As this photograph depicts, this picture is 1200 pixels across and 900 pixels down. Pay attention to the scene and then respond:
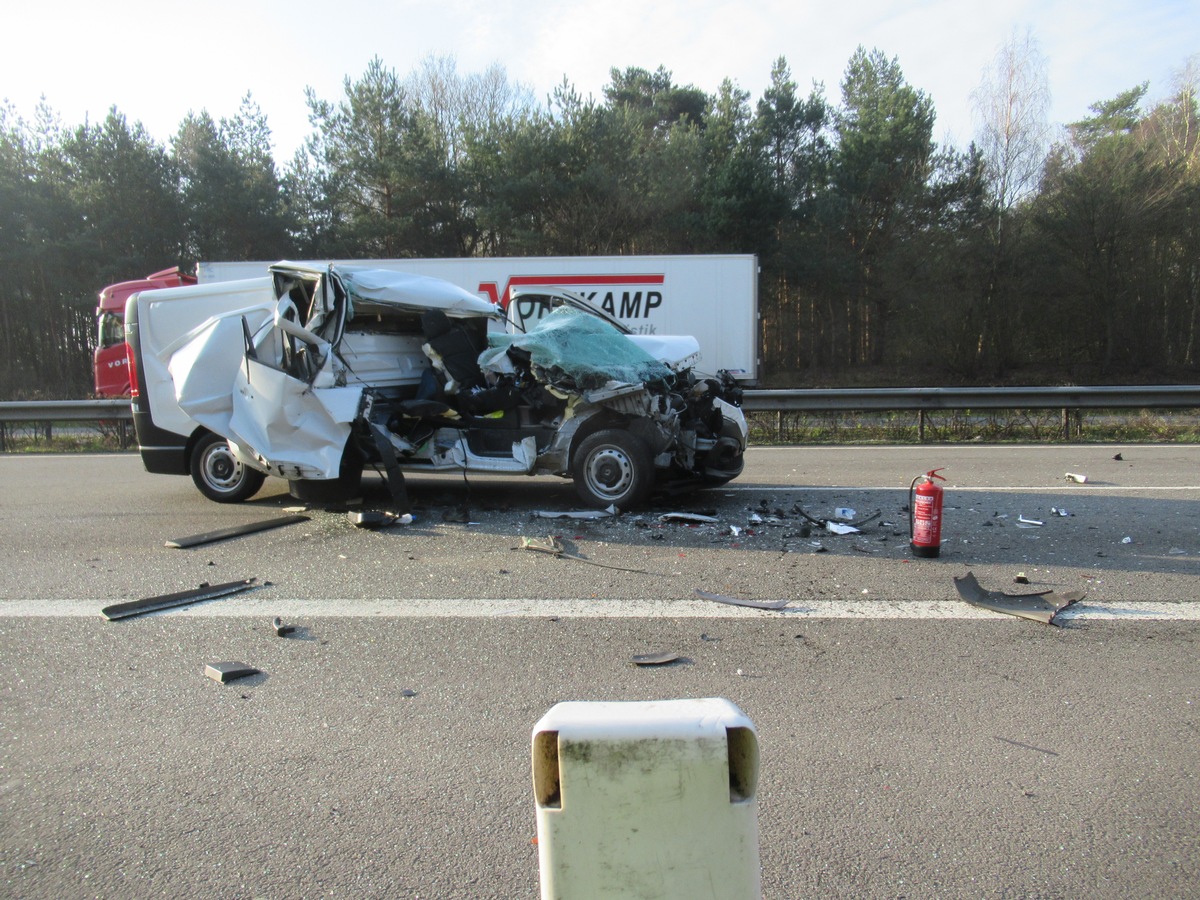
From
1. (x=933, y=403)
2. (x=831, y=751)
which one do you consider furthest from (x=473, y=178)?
(x=831, y=751)

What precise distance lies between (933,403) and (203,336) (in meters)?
11.4

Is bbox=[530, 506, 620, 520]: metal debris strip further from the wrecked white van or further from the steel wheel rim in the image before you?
the steel wheel rim

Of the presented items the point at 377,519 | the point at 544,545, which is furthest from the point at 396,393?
the point at 544,545

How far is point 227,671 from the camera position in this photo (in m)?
3.87

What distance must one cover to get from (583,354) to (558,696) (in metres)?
4.20

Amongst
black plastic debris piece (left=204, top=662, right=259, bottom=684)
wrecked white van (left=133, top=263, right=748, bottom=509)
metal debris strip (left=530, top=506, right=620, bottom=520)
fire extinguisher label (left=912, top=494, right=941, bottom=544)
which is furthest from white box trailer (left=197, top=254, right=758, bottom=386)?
black plastic debris piece (left=204, top=662, right=259, bottom=684)

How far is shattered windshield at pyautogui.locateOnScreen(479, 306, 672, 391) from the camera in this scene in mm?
7203

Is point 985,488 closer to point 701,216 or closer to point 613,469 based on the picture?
point 613,469

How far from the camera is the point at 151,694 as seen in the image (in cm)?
369

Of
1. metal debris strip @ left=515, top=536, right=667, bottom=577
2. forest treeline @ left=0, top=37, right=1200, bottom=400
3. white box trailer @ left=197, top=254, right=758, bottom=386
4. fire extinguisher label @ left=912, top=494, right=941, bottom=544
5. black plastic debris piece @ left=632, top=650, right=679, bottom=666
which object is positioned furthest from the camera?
forest treeline @ left=0, top=37, right=1200, bottom=400

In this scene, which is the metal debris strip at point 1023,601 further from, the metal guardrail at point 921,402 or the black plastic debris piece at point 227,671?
the metal guardrail at point 921,402

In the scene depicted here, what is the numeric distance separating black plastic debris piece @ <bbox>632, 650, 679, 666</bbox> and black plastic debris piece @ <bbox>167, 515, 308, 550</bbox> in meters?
4.16

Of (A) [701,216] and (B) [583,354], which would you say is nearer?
(B) [583,354]

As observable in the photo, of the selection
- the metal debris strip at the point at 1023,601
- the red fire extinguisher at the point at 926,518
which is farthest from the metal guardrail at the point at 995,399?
the metal debris strip at the point at 1023,601
